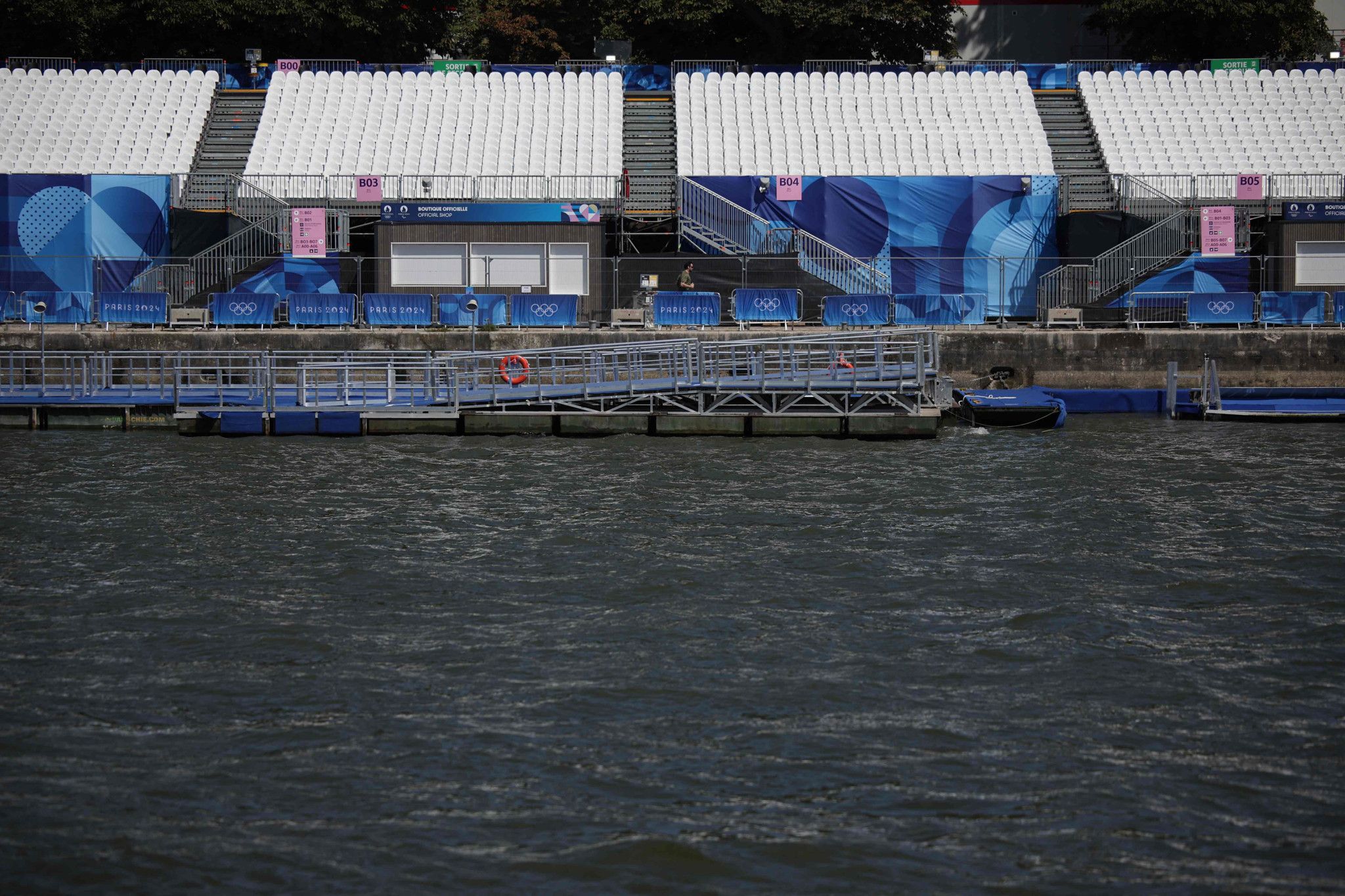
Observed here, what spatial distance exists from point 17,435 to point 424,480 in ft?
36.1

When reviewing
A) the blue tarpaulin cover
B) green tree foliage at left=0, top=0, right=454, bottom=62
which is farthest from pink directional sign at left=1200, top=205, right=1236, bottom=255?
green tree foliage at left=0, top=0, right=454, bottom=62

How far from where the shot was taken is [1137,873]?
9984mm

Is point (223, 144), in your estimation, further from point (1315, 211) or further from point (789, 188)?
point (1315, 211)

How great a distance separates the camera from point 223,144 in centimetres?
4966

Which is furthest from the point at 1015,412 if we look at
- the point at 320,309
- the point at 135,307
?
the point at 135,307

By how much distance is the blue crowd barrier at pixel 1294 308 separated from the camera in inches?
1510

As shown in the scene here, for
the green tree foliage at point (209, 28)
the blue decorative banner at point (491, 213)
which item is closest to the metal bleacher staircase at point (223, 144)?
the green tree foliage at point (209, 28)

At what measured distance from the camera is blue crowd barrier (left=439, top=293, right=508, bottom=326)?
128ft

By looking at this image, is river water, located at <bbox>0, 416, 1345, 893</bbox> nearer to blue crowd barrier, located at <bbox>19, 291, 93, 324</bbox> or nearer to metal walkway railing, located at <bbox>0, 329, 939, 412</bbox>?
metal walkway railing, located at <bbox>0, 329, 939, 412</bbox>

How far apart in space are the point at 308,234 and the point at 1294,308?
25.4 metres

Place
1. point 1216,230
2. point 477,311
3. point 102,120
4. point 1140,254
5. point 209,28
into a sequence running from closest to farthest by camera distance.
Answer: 1. point 477,311
2. point 1216,230
3. point 1140,254
4. point 102,120
5. point 209,28

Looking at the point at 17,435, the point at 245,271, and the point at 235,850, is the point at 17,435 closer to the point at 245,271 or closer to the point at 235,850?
the point at 245,271

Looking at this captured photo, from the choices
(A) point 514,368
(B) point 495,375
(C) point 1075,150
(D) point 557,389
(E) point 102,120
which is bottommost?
(D) point 557,389

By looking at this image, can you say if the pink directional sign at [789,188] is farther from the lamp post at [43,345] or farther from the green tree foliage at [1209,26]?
the green tree foliage at [1209,26]
